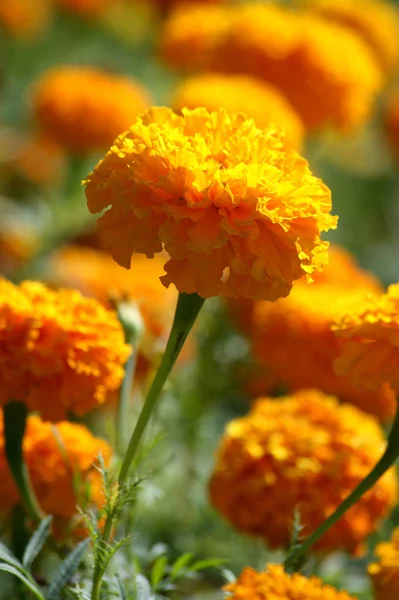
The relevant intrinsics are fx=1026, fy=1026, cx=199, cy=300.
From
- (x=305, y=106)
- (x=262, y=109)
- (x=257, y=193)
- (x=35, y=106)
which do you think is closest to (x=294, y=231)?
(x=257, y=193)

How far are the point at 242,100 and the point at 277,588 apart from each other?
1218mm

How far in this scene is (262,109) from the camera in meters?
1.81

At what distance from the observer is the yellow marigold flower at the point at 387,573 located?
841 mm

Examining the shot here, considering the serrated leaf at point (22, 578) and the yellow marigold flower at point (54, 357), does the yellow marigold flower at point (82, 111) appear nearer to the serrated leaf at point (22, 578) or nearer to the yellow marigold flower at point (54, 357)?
the yellow marigold flower at point (54, 357)

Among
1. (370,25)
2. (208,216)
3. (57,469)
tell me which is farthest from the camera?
(370,25)

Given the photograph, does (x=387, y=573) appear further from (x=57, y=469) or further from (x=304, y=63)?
(x=304, y=63)

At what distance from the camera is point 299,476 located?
1.01 meters

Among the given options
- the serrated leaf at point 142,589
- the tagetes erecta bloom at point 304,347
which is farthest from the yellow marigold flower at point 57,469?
the tagetes erecta bloom at point 304,347

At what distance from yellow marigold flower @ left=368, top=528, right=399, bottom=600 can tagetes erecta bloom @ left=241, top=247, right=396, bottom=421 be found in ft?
1.52

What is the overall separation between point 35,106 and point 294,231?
5.62 ft

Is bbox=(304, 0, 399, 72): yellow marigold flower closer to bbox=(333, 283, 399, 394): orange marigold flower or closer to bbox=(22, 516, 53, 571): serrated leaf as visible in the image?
bbox=(333, 283, 399, 394): orange marigold flower

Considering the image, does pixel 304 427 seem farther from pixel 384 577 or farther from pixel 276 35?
pixel 276 35

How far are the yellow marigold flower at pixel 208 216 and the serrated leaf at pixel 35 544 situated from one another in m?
0.22

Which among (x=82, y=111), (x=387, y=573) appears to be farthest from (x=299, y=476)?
(x=82, y=111)
